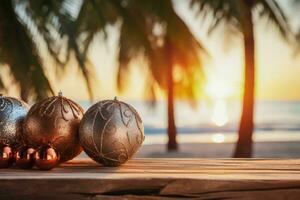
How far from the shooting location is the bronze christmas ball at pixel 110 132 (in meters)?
1.86

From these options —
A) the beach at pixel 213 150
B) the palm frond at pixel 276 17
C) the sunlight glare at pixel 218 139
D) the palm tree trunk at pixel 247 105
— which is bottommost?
the sunlight glare at pixel 218 139

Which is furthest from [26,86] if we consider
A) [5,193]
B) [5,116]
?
[5,193]

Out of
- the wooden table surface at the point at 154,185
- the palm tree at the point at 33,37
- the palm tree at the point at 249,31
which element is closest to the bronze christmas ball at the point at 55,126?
the wooden table surface at the point at 154,185

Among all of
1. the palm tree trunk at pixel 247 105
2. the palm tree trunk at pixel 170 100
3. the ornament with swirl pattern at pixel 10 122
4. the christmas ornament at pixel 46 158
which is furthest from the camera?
the palm tree trunk at pixel 170 100

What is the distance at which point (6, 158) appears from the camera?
188cm

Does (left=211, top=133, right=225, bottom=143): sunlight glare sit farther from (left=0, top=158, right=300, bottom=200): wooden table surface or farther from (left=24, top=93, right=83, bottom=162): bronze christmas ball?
(left=0, top=158, right=300, bottom=200): wooden table surface

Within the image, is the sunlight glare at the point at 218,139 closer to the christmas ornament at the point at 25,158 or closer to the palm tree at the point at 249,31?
the palm tree at the point at 249,31

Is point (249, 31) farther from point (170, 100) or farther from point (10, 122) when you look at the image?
point (10, 122)

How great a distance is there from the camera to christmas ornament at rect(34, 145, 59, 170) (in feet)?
5.91

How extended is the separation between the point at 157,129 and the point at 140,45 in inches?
795

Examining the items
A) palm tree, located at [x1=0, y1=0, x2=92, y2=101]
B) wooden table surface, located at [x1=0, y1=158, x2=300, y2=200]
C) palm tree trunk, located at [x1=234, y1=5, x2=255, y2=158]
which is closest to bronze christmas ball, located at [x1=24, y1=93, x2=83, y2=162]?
wooden table surface, located at [x1=0, y1=158, x2=300, y2=200]

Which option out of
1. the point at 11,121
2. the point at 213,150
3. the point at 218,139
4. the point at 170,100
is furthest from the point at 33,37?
the point at 218,139

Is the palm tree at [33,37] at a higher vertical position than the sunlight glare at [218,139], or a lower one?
higher

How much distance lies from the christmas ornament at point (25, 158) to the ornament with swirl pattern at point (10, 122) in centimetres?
6
